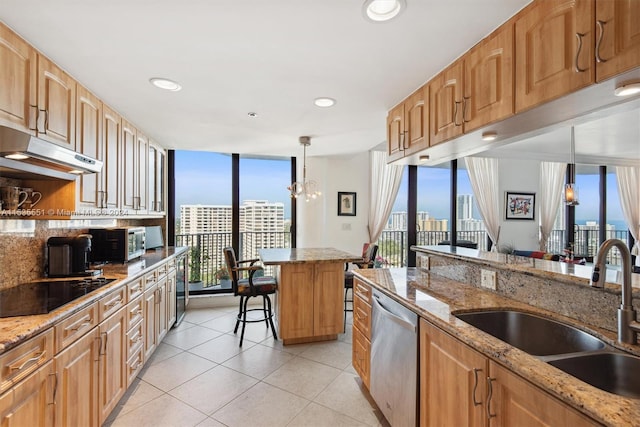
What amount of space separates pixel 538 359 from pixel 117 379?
96.4 inches

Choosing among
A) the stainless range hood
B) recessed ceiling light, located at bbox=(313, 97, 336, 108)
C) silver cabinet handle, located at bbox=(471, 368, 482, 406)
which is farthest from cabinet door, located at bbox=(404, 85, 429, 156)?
the stainless range hood

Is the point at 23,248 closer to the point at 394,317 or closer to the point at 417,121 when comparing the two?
the point at 394,317

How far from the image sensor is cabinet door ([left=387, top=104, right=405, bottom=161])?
8.19 ft

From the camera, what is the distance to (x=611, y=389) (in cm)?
106

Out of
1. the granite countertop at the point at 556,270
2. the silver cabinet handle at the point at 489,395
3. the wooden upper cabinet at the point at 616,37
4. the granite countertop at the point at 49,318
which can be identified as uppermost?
the wooden upper cabinet at the point at 616,37

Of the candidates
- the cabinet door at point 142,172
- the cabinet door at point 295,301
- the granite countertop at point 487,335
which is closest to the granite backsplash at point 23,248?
the cabinet door at point 142,172

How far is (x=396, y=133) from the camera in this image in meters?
2.59

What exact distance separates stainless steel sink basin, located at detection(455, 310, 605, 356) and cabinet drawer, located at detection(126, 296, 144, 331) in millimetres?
2252

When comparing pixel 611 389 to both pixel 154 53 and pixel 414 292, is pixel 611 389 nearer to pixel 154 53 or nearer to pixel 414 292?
pixel 414 292

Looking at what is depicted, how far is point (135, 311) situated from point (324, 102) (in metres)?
2.27

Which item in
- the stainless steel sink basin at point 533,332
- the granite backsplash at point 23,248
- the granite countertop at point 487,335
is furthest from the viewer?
the granite backsplash at point 23,248

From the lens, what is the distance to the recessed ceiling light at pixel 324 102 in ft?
8.23

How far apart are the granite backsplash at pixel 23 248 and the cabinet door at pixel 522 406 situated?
2745mm

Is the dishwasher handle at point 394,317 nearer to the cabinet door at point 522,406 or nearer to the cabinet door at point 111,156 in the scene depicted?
the cabinet door at point 522,406
